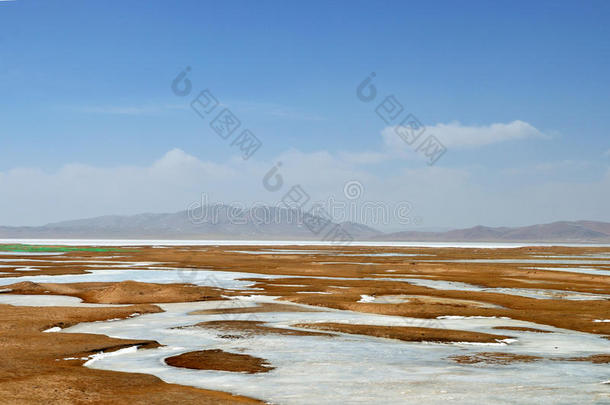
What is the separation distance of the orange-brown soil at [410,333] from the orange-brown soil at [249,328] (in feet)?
3.68

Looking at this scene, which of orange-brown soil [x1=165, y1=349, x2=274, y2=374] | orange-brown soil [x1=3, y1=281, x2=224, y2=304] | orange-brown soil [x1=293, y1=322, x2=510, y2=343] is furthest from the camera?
orange-brown soil [x1=3, y1=281, x2=224, y2=304]

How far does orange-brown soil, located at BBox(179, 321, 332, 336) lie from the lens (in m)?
21.1

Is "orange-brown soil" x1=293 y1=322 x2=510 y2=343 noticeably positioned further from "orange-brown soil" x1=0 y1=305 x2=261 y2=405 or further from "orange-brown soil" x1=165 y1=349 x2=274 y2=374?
"orange-brown soil" x1=0 y1=305 x2=261 y2=405

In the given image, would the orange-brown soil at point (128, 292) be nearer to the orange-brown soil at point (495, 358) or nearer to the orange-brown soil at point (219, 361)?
the orange-brown soil at point (219, 361)

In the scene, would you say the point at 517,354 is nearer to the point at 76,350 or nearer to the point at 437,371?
the point at 437,371

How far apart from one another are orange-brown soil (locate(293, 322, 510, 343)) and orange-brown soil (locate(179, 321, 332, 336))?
112 centimetres

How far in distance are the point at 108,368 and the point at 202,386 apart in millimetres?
2927

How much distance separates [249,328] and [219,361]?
5.93m

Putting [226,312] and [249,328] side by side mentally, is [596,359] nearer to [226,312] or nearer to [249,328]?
[249,328]

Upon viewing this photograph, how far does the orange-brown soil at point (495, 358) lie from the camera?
16.3 meters

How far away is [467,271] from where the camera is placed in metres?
56.3

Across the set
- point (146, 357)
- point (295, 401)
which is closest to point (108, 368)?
point (146, 357)

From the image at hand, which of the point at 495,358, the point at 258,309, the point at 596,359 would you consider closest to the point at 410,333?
the point at 495,358

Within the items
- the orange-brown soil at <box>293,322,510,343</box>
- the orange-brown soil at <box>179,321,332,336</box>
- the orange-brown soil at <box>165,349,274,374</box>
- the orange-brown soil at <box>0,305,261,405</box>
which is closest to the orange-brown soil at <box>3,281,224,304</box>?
the orange-brown soil at <box>179,321,332,336</box>
